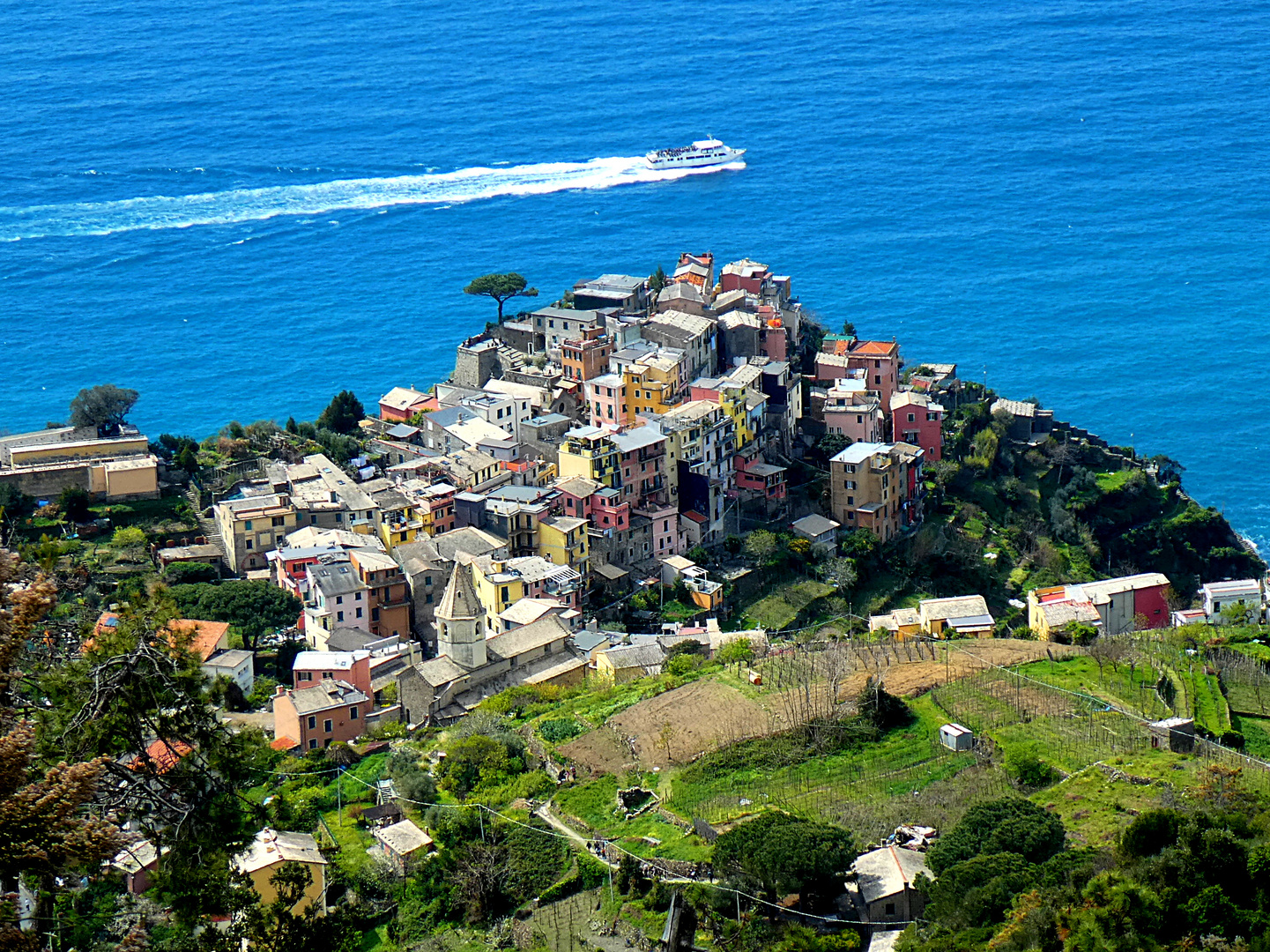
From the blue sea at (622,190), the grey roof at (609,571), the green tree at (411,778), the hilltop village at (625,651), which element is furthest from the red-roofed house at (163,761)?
the blue sea at (622,190)

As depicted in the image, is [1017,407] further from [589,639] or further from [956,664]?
[956,664]

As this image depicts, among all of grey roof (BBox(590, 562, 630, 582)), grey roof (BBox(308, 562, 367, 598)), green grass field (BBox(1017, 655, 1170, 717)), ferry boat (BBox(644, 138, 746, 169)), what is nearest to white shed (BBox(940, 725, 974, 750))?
green grass field (BBox(1017, 655, 1170, 717))

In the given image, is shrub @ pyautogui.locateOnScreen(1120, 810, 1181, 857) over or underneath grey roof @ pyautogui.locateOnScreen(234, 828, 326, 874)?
underneath

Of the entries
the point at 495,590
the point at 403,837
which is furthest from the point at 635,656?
the point at 403,837

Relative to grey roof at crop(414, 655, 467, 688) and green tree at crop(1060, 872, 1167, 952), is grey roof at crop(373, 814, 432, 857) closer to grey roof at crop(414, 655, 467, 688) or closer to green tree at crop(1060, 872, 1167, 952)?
grey roof at crop(414, 655, 467, 688)

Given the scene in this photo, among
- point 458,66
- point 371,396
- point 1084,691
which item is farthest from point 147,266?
point 1084,691

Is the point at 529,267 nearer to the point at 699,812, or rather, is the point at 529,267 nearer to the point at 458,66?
the point at 458,66
